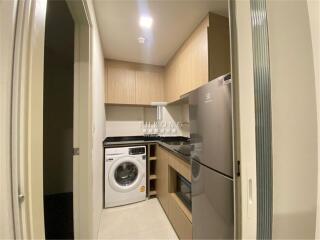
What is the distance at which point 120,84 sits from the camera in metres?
2.68

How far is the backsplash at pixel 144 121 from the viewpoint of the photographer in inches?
116

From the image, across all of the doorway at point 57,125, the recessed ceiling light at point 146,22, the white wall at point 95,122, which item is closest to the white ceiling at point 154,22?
the recessed ceiling light at point 146,22

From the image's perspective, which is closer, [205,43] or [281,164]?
[281,164]

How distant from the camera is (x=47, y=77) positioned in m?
2.52

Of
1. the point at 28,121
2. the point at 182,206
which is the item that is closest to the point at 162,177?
the point at 182,206

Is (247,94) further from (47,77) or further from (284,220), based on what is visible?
(47,77)

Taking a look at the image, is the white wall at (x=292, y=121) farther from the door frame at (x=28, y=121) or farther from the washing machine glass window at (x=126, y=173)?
the washing machine glass window at (x=126, y=173)

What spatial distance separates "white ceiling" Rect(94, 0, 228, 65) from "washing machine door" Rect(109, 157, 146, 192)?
1.70 metres

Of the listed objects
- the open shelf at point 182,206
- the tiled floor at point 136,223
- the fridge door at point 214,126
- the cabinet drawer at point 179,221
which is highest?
the fridge door at point 214,126

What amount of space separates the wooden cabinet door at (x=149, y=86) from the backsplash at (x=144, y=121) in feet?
0.99

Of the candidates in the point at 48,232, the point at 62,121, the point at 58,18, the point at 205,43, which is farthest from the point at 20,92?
the point at 62,121

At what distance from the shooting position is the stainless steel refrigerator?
87 cm

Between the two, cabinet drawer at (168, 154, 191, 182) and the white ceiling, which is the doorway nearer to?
the white ceiling

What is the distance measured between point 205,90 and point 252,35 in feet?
1.86
